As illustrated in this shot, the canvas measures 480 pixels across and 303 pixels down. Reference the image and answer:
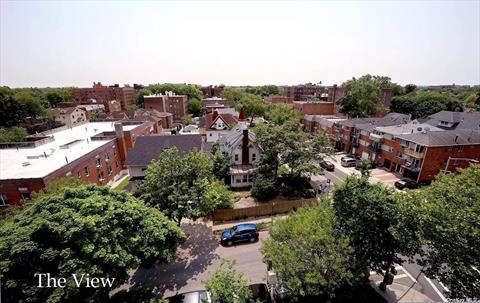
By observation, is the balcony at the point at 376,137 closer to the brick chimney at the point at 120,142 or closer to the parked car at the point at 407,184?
the parked car at the point at 407,184


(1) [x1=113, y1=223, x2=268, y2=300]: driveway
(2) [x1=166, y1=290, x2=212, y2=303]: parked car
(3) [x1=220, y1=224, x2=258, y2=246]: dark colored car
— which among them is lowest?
(1) [x1=113, y1=223, x2=268, y2=300]: driveway

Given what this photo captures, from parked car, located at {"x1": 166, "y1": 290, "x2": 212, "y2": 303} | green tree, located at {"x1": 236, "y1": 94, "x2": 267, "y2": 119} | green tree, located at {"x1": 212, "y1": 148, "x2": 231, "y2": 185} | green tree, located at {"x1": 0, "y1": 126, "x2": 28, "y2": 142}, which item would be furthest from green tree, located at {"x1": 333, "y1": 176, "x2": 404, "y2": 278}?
green tree, located at {"x1": 236, "y1": 94, "x2": 267, "y2": 119}

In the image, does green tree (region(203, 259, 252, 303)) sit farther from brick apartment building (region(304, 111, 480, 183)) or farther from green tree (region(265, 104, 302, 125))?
green tree (region(265, 104, 302, 125))

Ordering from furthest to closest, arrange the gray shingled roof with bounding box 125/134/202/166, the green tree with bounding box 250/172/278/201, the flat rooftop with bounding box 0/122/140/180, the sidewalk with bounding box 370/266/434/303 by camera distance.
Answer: the gray shingled roof with bounding box 125/134/202/166, the green tree with bounding box 250/172/278/201, the flat rooftop with bounding box 0/122/140/180, the sidewalk with bounding box 370/266/434/303

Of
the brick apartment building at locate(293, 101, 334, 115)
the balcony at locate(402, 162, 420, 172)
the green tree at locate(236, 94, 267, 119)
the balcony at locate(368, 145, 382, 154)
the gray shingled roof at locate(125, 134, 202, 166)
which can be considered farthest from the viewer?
the green tree at locate(236, 94, 267, 119)

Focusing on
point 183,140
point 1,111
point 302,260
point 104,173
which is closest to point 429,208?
point 302,260

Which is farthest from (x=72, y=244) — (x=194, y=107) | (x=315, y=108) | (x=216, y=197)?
(x=194, y=107)
